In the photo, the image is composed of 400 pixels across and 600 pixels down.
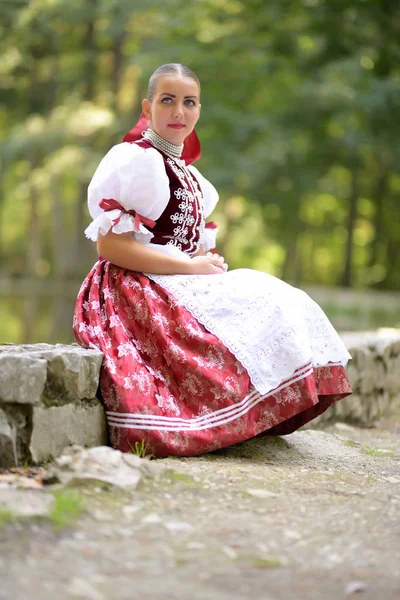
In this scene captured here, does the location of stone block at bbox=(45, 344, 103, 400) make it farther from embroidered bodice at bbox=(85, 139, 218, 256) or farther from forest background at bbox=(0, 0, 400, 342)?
forest background at bbox=(0, 0, 400, 342)

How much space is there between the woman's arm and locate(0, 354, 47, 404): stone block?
0.64 meters

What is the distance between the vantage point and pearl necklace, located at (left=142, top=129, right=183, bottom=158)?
135 inches

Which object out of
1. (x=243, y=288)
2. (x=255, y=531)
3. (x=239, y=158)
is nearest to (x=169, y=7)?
(x=239, y=158)

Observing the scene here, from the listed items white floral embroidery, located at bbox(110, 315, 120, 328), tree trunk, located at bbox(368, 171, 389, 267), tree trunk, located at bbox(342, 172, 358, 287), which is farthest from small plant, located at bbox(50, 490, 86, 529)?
tree trunk, located at bbox(368, 171, 389, 267)

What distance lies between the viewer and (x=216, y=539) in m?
2.25

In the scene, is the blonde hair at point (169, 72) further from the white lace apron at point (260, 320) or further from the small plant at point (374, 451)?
the small plant at point (374, 451)

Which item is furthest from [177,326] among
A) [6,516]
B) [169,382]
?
[6,516]

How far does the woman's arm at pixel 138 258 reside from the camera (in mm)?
3234

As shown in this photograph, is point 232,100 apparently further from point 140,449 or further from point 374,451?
point 140,449

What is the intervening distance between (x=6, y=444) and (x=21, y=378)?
212mm

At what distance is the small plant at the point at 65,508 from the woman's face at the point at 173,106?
160 centimetres

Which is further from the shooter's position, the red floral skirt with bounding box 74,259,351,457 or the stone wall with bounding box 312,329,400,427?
the stone wall with bounding box 312,329,400,427

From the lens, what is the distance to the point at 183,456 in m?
3.10

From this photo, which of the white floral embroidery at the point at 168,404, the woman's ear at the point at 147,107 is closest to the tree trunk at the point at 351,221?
the woman's ear at the point at 147,107
